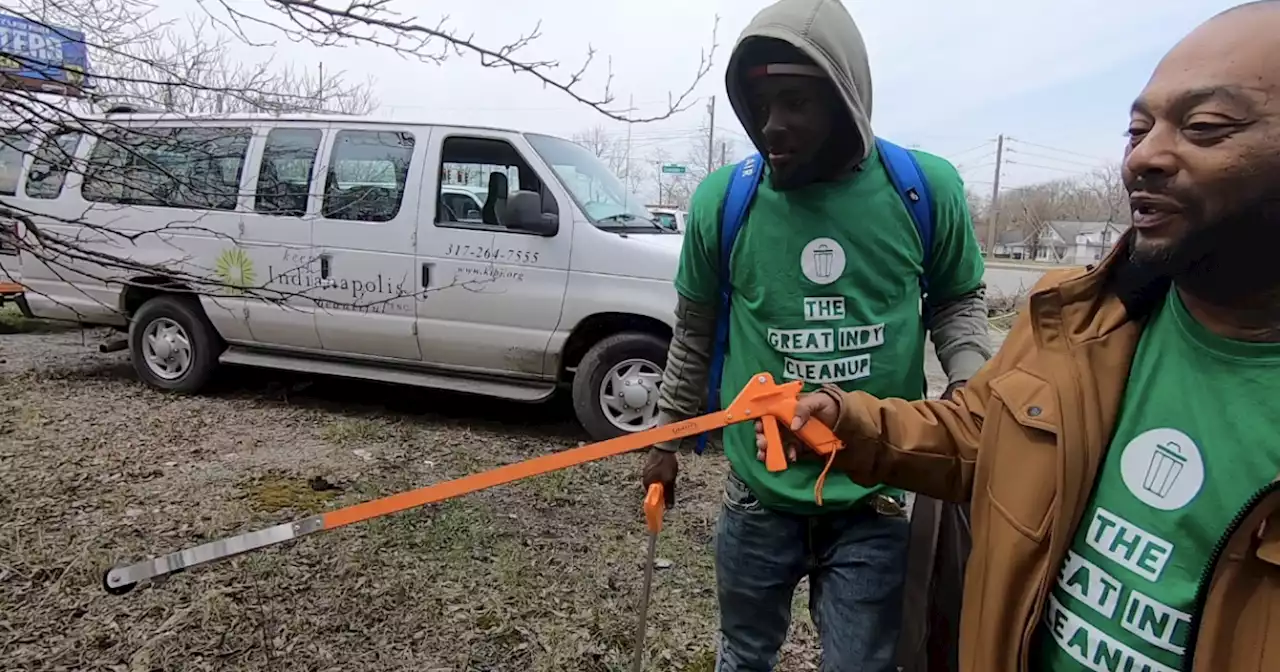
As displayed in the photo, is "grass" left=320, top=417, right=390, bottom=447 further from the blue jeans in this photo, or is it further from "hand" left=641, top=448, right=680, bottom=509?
the blue jeans

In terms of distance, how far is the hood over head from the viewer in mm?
1627

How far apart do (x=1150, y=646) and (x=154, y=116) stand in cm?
541

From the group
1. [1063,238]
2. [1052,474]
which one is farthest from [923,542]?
[1063,238]

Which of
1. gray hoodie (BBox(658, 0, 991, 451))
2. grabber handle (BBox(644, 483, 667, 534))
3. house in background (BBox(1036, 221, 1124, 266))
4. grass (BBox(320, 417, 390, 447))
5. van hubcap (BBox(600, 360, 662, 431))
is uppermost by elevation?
house in background (BBox(1036, 221, 1124, 266))

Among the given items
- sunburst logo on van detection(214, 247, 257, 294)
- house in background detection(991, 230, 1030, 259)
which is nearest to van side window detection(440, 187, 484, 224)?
sunburst logo on van detection(214, 247, 257, 294)

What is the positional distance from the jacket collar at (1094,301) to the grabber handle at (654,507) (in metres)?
1.01

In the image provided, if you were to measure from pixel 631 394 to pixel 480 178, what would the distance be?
167 cm

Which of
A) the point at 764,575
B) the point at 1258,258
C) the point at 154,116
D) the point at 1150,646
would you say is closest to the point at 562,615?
the point at 764,575

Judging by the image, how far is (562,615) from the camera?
9.98 feet

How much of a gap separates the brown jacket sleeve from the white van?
343 cm

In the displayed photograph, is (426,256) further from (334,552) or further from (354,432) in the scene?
(334,552)

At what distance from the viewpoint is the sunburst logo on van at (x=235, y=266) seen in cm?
545

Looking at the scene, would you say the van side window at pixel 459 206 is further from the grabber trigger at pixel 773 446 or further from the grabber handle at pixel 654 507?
the grabber trigger at pixel 773 446

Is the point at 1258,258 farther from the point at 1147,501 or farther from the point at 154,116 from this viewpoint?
the point at 154,116
